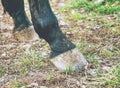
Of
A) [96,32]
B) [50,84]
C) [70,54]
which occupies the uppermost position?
[96,32]

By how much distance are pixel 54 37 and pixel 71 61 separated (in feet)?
0.89

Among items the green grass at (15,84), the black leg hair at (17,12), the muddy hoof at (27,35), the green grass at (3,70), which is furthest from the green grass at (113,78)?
the black leg hair at (17,12)

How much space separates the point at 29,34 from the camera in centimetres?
450

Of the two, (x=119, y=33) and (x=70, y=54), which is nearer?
(x=70, y=54)

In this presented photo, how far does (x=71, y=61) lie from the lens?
3311 mm

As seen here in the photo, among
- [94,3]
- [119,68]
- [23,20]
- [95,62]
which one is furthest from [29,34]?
[94,3]

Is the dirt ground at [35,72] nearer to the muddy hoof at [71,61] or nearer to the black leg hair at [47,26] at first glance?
the muddy hoof at [71,61]

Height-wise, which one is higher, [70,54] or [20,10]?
[20,10]

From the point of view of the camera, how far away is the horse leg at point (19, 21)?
4520 mm

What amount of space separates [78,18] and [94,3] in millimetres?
965

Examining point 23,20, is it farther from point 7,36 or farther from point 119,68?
point 119,68

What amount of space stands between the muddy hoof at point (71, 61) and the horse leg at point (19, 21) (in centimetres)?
121

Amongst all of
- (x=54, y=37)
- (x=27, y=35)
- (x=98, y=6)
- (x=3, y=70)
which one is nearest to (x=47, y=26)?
(x=54, y=37)

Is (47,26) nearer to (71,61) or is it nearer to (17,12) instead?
(71,61)
